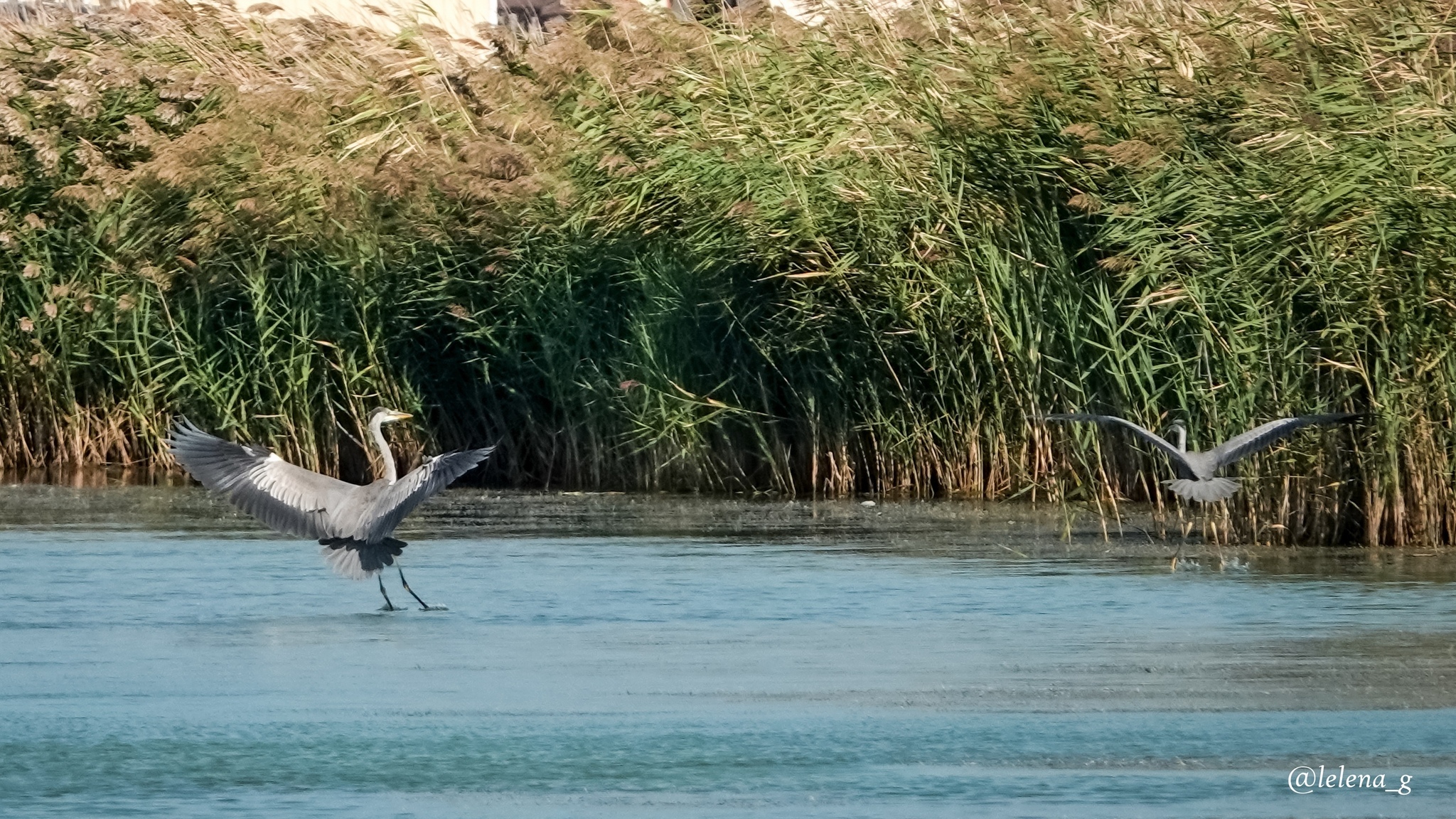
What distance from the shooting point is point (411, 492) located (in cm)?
873

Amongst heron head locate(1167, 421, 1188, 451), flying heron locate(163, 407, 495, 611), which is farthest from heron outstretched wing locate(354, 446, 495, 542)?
heron head locate(1167, 421, 1188, 451)

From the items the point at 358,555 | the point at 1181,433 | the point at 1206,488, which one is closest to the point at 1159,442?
the point at 1206,488

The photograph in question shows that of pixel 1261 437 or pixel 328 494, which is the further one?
pixel 1261 437

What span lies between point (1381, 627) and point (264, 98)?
8464mm

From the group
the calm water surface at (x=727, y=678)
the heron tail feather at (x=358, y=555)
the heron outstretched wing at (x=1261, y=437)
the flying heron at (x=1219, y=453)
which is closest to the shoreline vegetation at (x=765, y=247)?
the heron outstretched wing at (x=1261, y=437)

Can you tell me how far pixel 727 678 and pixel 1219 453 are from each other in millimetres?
3209

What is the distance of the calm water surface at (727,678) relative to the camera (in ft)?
19.6

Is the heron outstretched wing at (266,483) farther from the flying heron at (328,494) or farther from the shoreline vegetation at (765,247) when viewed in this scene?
the shoreline vegetation at (765,247)

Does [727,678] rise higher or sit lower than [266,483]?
lower

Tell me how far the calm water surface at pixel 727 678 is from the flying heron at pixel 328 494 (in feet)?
0.85

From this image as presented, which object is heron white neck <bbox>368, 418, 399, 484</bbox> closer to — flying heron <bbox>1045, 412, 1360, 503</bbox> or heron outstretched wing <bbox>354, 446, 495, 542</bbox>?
heron outstretched wing <bbox>354, 446, 495, 542</bbox>

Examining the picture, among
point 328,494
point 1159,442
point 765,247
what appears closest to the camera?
point 328,494

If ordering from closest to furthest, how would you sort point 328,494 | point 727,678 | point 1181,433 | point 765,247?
1. point 727,678
2. point 328,494
3. point 1181,433
4. point 765,247

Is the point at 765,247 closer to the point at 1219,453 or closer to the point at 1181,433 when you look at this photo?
the point at 1181,433
